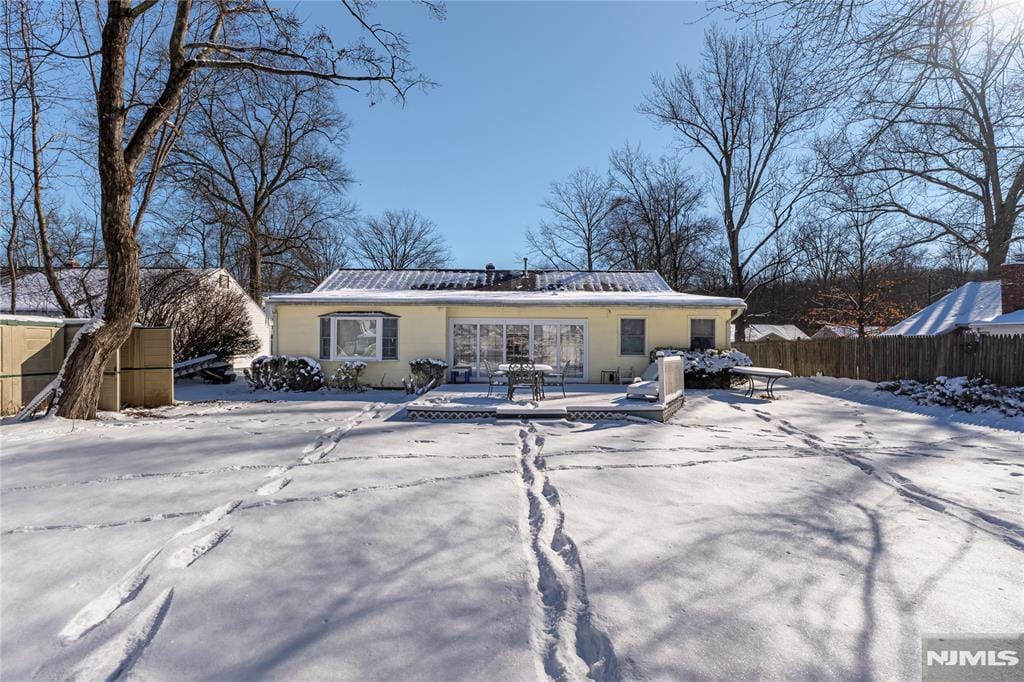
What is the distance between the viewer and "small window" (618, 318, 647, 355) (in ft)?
49.6

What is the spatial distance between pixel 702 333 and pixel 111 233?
14319 mm

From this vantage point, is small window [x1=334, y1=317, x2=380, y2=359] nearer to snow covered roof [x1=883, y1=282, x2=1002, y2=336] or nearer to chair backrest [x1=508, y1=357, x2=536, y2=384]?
chair backrest [x1=508, y1=357, x2=536, y2=384]

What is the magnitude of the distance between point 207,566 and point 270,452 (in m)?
3.44

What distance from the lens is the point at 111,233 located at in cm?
915

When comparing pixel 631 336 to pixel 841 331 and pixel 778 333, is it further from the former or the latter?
pixel 778 333

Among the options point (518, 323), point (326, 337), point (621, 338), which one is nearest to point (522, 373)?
point (518, 323)

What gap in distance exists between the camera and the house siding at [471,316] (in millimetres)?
14477

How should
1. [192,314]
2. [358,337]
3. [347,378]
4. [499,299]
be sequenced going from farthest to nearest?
[192,314] → [358,337] → [499,299] → [347,378]

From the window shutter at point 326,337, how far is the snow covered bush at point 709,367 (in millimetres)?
9589

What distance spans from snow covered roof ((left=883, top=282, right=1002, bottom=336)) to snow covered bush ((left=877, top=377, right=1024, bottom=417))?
22.0 feet

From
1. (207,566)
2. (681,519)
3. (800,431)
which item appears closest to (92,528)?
(207,566)

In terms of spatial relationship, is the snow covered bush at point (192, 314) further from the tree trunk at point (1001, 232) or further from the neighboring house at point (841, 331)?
the neighboring house at point (841, 331)

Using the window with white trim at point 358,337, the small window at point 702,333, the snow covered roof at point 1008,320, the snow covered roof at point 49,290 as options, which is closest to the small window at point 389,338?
the window with white trim at point 358,337

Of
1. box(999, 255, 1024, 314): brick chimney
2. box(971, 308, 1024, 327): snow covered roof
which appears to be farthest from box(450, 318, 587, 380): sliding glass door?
box(999, 255, 1024, 314): brick chimney
